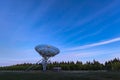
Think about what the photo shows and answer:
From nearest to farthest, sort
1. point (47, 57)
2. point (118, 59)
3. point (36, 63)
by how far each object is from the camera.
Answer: point (47, 57) < point (36, 63) < point (118, 59)

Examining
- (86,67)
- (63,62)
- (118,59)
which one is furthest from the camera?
(63,62)

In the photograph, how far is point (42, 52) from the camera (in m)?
88.7

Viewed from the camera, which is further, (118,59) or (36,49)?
(118,59)

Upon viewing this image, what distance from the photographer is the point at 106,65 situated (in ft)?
420

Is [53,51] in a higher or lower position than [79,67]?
higher

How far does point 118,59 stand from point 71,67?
40974 millimetres

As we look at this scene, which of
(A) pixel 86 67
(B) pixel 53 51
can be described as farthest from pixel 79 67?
(B) pixel 53 51

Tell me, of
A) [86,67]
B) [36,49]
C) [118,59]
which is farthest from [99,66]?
[36,49]

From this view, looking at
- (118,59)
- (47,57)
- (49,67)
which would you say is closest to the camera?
(47,57)

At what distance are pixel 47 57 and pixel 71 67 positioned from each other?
3510 cm

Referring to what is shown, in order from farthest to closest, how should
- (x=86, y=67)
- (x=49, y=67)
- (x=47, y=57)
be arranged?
(x=49, y=67) < (x=86, y=67) < (x=47, y=57)

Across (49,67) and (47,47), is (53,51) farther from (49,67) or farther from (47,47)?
(49,67)

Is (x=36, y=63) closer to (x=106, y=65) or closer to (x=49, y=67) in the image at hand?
(x=49, y=67)

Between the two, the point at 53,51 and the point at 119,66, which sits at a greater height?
the point at 53,51
